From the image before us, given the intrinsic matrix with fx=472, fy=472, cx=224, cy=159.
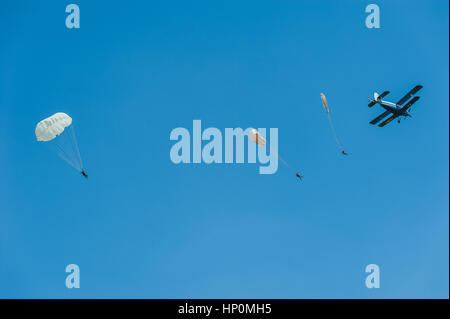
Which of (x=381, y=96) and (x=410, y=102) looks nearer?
(x=381, y=96)

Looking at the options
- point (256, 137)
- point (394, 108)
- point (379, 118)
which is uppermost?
point (379, 118)

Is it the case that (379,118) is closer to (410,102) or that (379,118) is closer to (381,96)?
(410,102)

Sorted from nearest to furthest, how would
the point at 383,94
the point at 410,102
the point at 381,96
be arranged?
the point at 383,94 → the point at 381,96 → the point at 410,102

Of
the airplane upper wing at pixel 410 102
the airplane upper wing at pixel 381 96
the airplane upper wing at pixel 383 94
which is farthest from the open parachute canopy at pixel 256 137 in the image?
the airplane upper wing at pixel 410 102

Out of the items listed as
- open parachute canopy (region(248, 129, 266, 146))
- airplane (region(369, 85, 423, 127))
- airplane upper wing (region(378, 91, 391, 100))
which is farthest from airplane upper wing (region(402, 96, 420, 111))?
open parachute canopy (region(248, 129, 266, 146))

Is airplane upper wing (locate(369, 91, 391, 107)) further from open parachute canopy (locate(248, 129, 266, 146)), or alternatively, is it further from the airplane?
open parachute canopy (locate(248, 129, 266, 146))

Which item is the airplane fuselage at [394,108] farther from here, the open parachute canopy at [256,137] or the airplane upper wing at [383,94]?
the open parachute canopy at [256,137]

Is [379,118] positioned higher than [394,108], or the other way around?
[379,118]

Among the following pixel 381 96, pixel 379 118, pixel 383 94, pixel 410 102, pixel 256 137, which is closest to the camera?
pixel 256 137

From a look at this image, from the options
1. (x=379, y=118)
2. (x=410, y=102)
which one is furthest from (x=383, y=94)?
(x=379, y=118)
